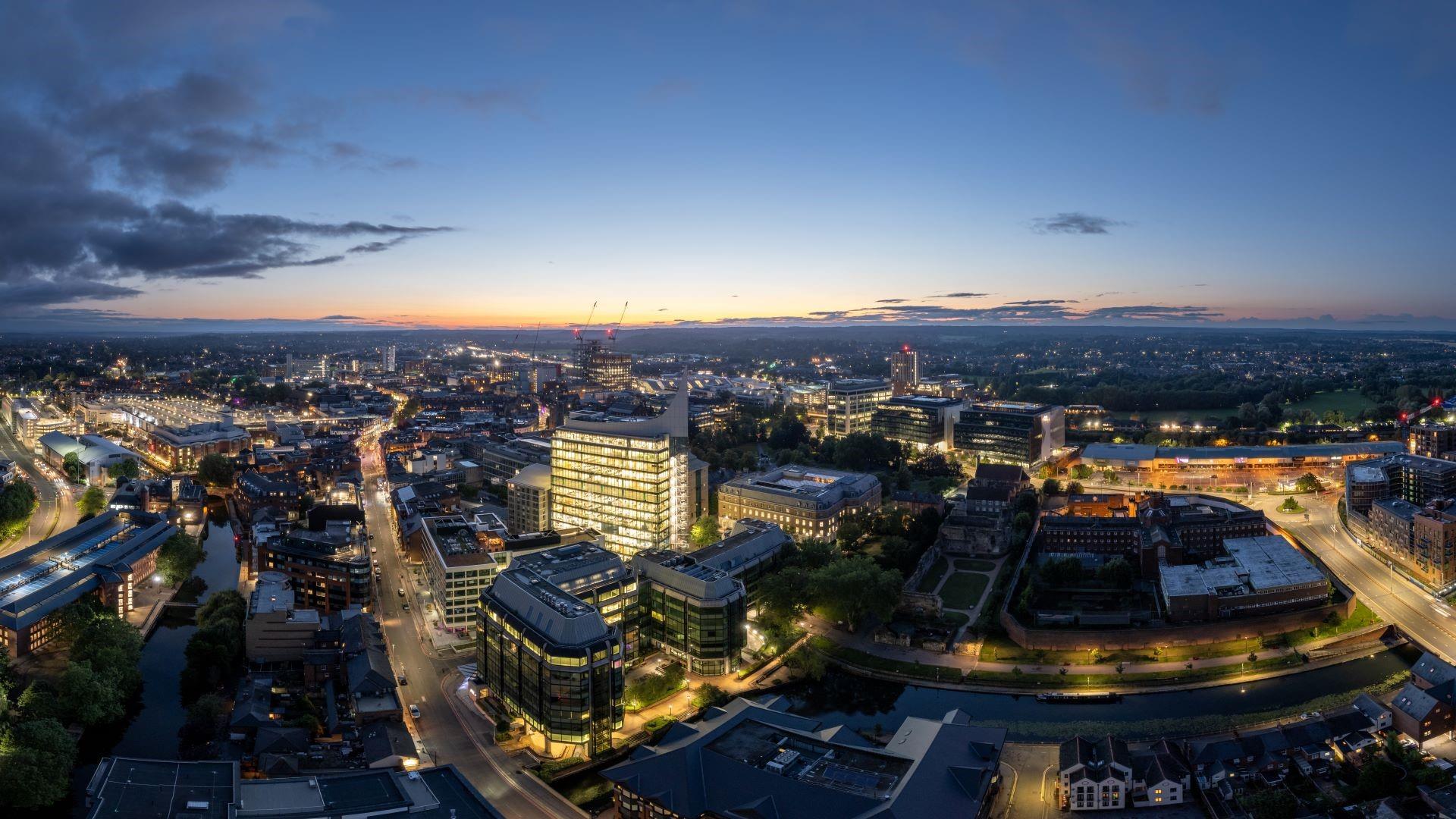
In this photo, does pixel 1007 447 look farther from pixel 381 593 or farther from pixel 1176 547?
pixel 381 593

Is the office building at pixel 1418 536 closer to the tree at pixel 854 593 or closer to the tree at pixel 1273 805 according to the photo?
the tree at pixel 1273 805

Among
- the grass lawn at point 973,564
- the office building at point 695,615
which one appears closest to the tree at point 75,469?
the office building at point 695,615

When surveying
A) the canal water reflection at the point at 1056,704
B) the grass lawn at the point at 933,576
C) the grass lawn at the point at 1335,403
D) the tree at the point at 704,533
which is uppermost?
the grass lawn at the point at 1335,403

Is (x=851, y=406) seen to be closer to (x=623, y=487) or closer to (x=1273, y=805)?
(x=623, y=487)

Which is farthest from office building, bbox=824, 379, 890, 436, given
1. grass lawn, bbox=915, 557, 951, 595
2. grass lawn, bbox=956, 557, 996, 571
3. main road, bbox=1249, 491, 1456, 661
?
grass lawn, bbox=915, 557, 951, 595

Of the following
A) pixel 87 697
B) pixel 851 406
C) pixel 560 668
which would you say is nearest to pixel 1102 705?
pixel 560 668

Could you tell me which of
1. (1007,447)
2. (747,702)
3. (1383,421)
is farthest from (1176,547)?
(1383,421)

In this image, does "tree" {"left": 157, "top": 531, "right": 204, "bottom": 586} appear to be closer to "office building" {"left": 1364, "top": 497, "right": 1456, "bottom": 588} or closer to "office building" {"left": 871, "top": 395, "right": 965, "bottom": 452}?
"office building" {"left": 871, "top": 395, "right": 965, "bottom": 452}
